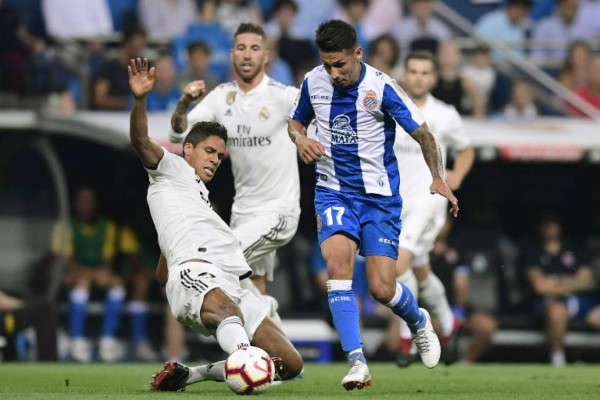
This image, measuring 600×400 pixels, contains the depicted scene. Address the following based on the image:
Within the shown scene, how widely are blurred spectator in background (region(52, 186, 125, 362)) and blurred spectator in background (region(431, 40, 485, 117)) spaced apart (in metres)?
4.33

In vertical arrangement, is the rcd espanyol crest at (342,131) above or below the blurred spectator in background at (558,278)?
above

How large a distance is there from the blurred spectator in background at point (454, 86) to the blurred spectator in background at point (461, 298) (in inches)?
61.1

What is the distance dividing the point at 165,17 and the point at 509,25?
4735 millimetres

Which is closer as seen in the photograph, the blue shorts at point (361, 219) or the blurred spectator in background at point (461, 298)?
the blue shorts at point (361, 219)

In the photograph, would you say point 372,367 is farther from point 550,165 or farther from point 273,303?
point 550,165

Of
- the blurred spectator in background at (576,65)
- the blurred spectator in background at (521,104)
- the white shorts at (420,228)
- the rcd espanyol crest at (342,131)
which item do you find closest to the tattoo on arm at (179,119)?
the rcd espanyol crest at (342,131)

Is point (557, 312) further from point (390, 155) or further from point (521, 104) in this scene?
point (390, 155)

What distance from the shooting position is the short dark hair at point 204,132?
9445mm

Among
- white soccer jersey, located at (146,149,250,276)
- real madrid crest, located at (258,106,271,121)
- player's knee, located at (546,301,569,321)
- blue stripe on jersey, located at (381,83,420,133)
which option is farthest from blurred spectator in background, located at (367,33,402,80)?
white soccer jersey, located at (146,149,250,276)

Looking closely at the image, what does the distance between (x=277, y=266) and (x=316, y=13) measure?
3.61 metres

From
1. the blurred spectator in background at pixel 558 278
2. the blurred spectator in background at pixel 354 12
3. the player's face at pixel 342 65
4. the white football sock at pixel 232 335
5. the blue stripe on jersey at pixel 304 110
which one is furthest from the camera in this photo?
the blurred spectator in background at pixel 354 12

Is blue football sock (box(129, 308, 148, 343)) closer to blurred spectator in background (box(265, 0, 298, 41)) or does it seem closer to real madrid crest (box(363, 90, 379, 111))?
blurred spectator in background (box(265, 0, 298, 41))

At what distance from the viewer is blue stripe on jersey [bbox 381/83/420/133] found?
9430mm

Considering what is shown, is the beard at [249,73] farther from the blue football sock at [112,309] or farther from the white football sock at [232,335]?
the blue football sock at [112,309]
